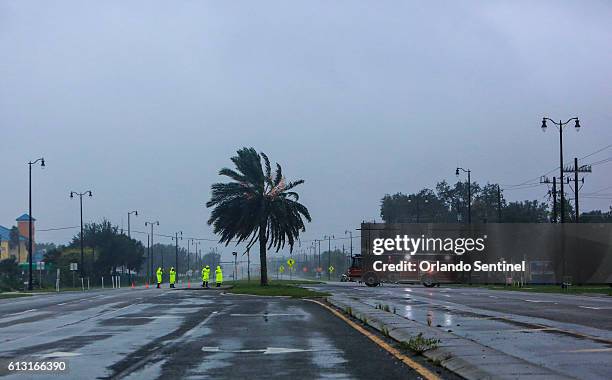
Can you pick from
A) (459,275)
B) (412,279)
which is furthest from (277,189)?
(459,275)

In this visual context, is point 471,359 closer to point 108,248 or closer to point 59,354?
point 59,354

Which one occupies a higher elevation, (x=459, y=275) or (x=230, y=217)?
(x=230, y=217)

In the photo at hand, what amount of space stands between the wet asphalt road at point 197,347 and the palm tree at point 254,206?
31095mm

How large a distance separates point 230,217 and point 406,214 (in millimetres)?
118237

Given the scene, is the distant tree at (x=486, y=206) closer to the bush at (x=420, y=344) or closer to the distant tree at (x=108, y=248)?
the distant tree at (x=108, y=248)

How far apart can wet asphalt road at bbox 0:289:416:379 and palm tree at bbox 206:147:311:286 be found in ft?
102

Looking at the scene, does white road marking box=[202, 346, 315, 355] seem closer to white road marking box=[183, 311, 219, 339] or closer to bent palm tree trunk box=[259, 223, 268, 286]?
white road marking box=[183, 311, 219, 339]

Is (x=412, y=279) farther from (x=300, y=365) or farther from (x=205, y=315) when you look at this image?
(x=300, y=365)

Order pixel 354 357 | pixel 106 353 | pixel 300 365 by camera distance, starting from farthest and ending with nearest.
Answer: pixel 106 353 < pixel 354 357 < pixel 300 365

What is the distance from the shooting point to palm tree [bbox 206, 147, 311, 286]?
58.1 meters

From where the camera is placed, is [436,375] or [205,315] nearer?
[436,375]

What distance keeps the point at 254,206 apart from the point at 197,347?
42276 millimetres

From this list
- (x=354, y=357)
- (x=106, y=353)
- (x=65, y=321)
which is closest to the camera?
(x=354, y=357)

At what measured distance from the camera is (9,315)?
28.9 meters
